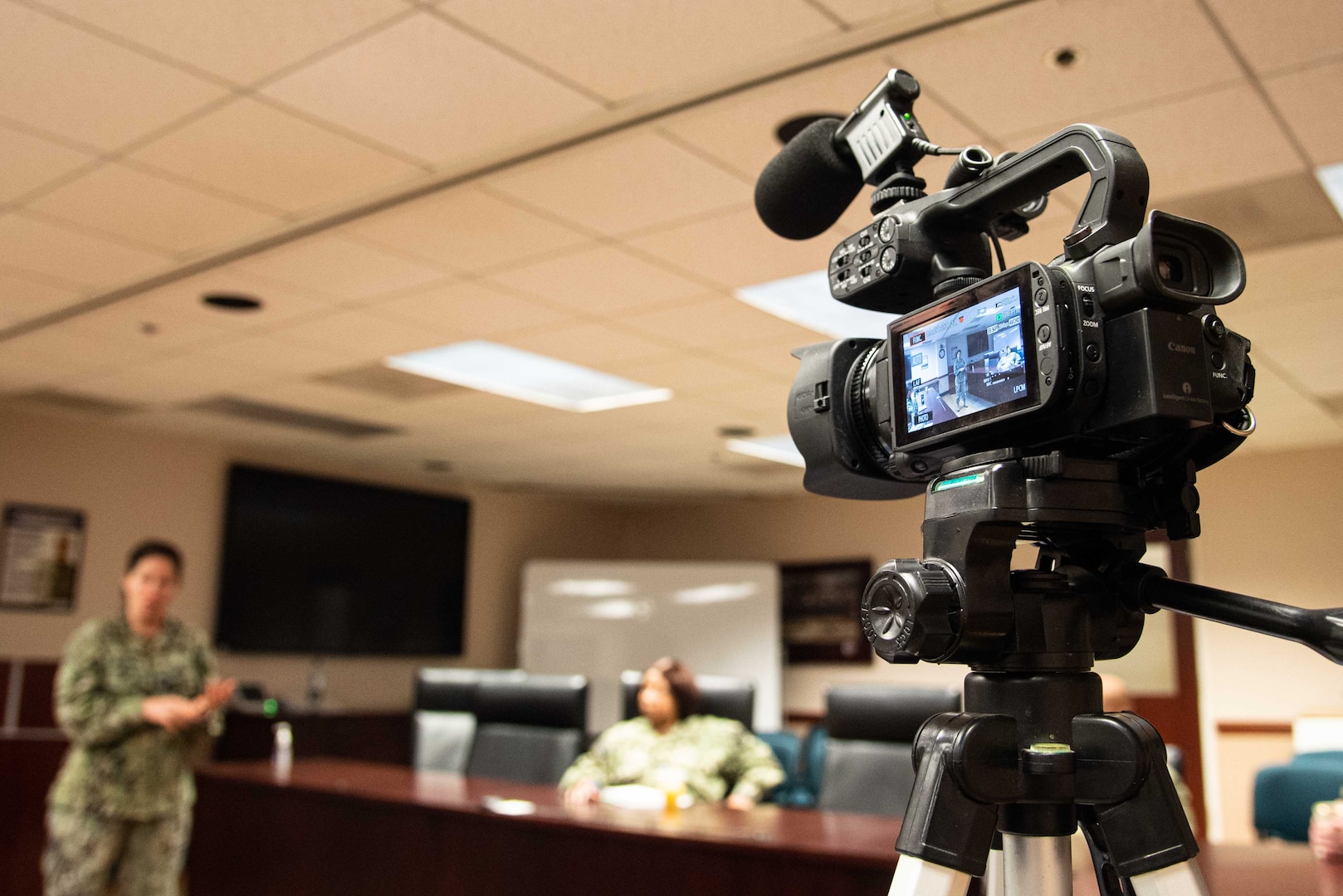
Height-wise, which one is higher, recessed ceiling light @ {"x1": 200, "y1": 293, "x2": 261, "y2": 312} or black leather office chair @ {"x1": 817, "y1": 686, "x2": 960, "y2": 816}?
recessed ceiling light @ {"x1": 200, "y1": 293, "x2": 261, "y2": 312}

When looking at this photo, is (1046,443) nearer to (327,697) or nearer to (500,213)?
(500,213)

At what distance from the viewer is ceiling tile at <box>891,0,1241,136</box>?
7.45 ft

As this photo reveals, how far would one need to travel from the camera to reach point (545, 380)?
19.0ft

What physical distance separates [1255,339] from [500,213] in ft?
10.5

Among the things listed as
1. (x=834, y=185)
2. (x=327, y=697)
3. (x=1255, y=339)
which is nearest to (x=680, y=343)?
(x=1255, y=339)

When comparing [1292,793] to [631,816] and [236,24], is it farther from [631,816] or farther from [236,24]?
[236,24]

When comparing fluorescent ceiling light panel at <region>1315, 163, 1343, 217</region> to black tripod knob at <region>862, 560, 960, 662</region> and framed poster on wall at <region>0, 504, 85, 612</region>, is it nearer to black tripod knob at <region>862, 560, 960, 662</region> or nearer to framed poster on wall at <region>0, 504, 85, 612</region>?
black tripod knob at <region>862, 560, 960, 662</region>

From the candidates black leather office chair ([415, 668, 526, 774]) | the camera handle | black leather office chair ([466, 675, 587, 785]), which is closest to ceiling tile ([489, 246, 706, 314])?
black leather office chair ([466, 675, 587, 785])

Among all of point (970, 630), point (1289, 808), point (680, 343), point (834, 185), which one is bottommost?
point (1289, 808)

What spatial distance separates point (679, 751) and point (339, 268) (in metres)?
2.15

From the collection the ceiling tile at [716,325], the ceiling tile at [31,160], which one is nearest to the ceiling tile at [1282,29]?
the ceiling tile at [716,325]

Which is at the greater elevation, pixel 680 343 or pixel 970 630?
pixel 680 343

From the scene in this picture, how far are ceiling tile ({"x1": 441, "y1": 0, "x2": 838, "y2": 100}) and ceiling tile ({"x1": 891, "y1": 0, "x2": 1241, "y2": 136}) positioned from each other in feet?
0.98

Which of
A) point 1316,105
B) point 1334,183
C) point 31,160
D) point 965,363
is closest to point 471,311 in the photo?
point 31,160
